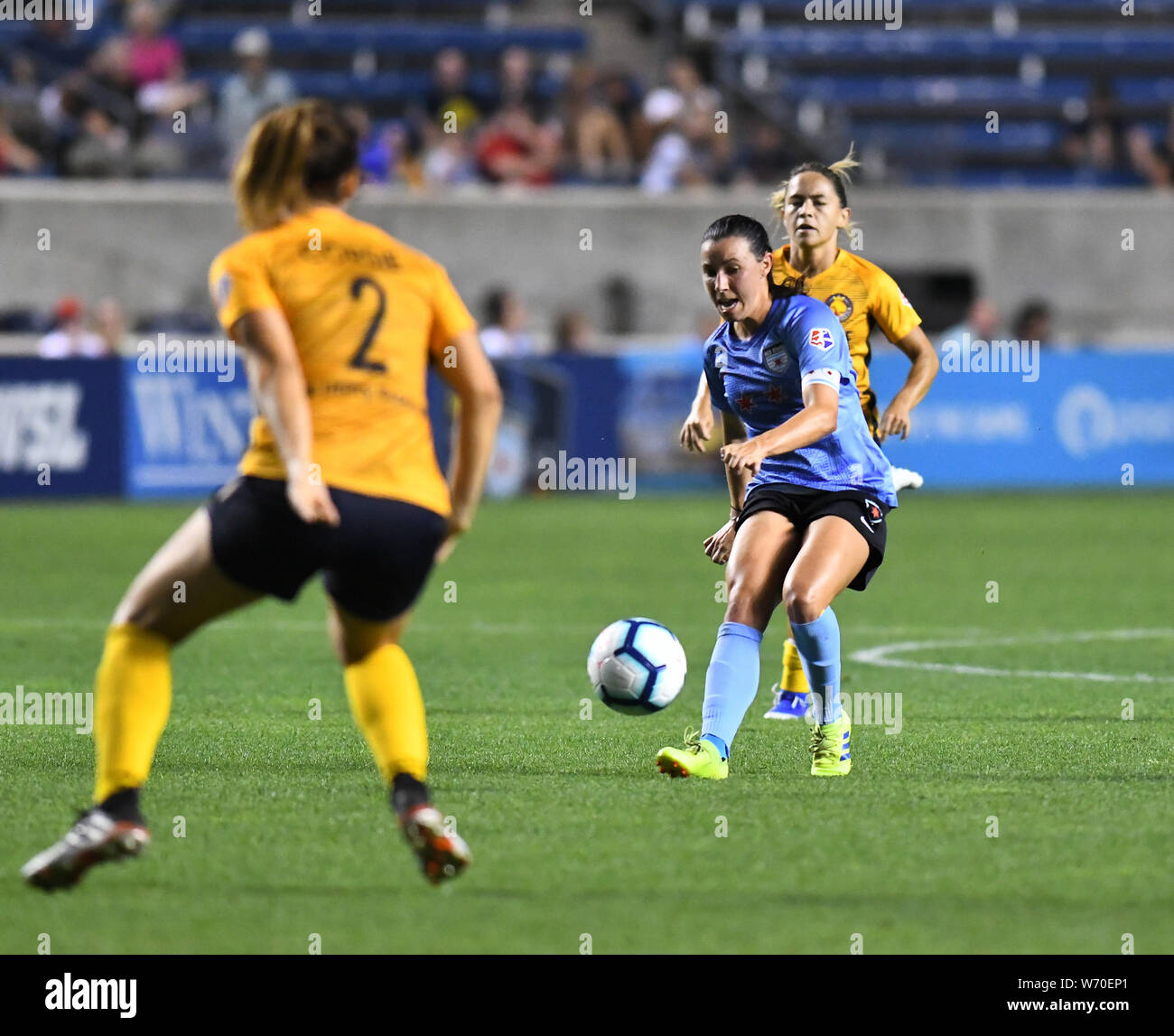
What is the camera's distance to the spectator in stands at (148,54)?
23.5 m

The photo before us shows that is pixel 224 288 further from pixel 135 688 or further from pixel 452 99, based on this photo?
pixel 452 99

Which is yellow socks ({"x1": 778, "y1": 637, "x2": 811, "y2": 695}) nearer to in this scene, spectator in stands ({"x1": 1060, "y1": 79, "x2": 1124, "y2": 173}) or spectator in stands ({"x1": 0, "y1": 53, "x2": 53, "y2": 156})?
spectator in stands ({"x1": 0, "y1": 53, "x2": 53, "y2": 156})

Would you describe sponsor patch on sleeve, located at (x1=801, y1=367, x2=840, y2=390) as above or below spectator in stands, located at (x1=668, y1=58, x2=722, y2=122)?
below

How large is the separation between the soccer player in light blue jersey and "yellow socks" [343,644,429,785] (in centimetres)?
160

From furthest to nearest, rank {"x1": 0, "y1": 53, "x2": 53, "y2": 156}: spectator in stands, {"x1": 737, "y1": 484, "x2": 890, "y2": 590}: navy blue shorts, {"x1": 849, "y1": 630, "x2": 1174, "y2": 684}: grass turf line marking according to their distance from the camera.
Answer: {"x1": 0, "y1": 53, "x2": 53, "y2": 156}: spectator in stands, {"x1": 849, "y1": 630, "x2": 1174, "y2": 684}: grass turf line marking, {"x1": 737, "y1": 484, "x2": 890, "y2": 590}: navy blue shorts

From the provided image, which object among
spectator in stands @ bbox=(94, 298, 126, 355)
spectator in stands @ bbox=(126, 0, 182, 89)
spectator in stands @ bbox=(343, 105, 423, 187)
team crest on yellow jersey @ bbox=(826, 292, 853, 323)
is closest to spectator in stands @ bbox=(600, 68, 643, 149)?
spectator in stands @ bbox=(343, 105, 423, 187)

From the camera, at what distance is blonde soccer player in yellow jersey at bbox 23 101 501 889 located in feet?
16.2

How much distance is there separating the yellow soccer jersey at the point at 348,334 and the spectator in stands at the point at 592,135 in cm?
1970

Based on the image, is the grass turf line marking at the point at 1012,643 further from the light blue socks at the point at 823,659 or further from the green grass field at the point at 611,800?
the light blue socks at the point at 823,659

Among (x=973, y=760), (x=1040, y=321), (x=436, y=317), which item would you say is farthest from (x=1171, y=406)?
(x=436, y=317)

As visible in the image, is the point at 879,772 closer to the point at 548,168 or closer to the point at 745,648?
the point at 745,648

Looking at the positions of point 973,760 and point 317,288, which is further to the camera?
point 973,760

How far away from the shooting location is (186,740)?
7.64 m
